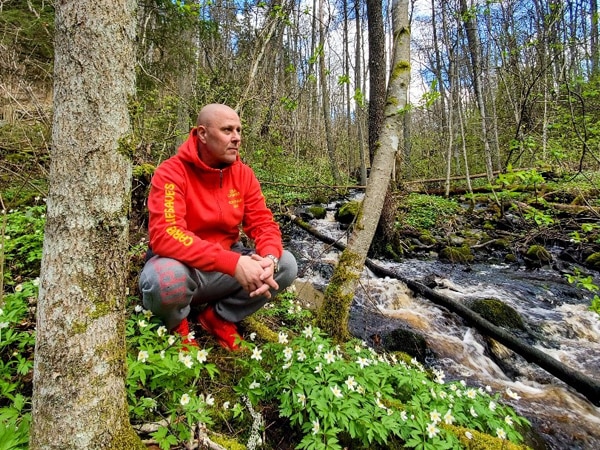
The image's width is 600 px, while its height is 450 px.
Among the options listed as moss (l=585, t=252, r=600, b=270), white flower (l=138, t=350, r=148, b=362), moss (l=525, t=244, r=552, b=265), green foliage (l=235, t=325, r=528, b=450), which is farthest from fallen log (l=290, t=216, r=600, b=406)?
moss (l=585, t=252, r=600, b=270)

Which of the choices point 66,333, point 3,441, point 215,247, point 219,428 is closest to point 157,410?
point 219,428

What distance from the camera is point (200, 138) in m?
2.45

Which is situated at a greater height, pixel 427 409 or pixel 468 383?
pixel 427 409

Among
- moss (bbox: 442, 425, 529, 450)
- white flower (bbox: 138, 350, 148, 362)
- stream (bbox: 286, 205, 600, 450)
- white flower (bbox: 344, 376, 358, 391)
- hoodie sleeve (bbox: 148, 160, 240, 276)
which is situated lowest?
stream (bbox: 286, 205, 600, 450)

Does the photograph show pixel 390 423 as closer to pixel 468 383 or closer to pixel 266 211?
pixel 266 211

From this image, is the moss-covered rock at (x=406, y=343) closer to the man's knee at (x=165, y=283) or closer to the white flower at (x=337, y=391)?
the white flower at (x=337, y=391)

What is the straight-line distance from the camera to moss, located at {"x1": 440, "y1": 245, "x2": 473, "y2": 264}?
761 centimetres

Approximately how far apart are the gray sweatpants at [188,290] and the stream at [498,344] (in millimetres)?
1285

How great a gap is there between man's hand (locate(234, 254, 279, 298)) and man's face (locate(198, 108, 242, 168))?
0.78m

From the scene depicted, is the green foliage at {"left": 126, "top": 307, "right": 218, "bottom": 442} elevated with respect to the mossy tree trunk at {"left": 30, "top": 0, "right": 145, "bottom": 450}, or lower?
lower

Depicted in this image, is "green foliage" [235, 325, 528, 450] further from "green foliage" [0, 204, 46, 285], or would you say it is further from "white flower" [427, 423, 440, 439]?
"green foliage" [0, 204, 46, 285]

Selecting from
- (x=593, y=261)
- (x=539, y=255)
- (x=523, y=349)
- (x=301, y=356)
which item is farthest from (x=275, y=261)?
(x=593, y=261)

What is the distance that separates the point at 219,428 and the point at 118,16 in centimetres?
194

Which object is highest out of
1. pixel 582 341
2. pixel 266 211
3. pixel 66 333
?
pixel 266 211
